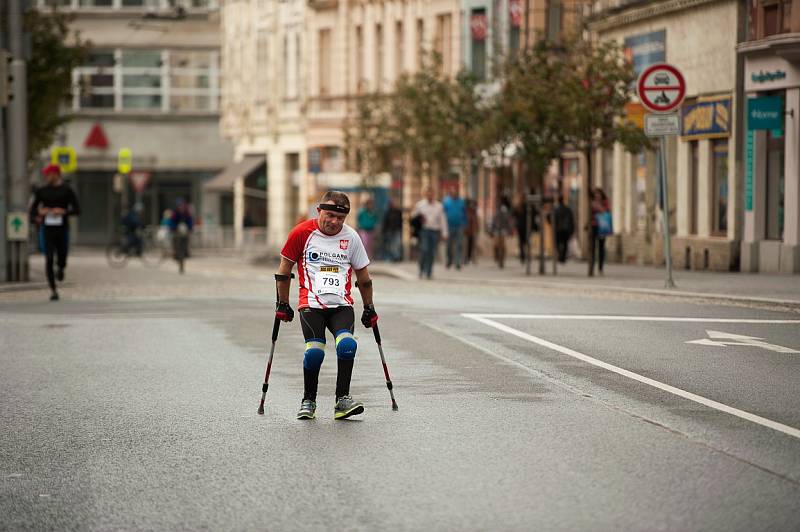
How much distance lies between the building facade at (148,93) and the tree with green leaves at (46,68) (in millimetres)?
42239

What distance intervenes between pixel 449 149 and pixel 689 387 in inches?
1245

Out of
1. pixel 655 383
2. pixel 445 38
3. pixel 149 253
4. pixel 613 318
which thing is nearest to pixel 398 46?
pixel 445 38

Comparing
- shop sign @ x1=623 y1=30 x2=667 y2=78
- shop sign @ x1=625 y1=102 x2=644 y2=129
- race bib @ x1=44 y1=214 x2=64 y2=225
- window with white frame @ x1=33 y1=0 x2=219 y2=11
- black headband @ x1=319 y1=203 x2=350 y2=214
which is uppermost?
window with white frame @ x1=33 y1=0 x2=219 y2=11

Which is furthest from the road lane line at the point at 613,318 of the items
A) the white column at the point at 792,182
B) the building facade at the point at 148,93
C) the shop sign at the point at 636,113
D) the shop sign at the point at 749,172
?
the building facade at the point at 148,93

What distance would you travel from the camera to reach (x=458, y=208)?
39.7m

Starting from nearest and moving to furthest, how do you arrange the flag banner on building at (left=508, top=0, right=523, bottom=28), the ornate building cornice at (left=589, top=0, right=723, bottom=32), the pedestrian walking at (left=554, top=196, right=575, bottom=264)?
the ornate building cornice at (left=589, top=0, right=723, bottom=32) < the pedestrian walking at (left=554, top=196, right=575, bottom=264) < the flag banner on building at (left=508, top=0, right=523, bottom=28)

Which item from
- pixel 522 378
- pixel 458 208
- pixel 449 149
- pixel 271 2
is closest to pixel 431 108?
pixel 449 149

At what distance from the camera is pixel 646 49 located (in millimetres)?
40250

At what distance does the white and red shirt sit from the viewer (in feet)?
38.5

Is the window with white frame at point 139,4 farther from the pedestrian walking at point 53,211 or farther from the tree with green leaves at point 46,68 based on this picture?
the pedestrian walking at point 53,211

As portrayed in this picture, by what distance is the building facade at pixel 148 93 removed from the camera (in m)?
82.2

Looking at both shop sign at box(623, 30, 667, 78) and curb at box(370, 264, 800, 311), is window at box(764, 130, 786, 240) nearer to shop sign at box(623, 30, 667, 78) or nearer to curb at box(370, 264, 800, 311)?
curb at box(370, 264, 800, 311)

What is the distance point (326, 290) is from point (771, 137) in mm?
23745

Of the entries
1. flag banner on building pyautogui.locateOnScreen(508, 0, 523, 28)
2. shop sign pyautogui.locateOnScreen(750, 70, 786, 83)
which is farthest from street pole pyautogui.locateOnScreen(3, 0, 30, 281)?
flag banner on building pyautogui.locateOnScreen(508, 0, 523, 28)
